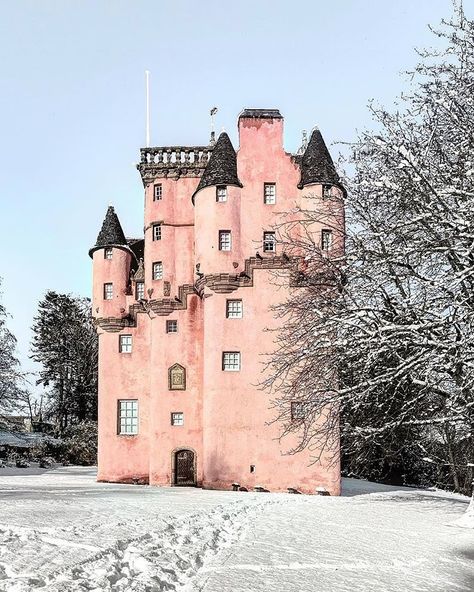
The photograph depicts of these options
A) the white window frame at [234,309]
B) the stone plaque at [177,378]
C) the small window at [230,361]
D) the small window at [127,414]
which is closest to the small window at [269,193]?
the white window frame at [234,309]

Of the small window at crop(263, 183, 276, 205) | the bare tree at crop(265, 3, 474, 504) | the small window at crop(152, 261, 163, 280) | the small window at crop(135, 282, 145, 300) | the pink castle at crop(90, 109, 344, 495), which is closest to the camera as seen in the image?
the bare tree at crop(265, 3, 474, 504)

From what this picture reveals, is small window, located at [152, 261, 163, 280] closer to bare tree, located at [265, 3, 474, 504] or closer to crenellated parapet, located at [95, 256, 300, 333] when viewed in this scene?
crenellated parapet, located at [95, 256, 300, 333]

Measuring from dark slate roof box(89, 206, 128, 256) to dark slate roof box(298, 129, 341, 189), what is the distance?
1076cm

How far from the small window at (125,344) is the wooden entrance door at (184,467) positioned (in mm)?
6222

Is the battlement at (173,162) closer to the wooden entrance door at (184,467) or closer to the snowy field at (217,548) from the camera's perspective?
the wooden entrance door at (184,467)

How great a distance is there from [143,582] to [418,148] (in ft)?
40.7

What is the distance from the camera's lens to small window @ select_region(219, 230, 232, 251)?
32.6 metres

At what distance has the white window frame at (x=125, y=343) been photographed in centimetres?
3722

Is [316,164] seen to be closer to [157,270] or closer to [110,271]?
[157,270]

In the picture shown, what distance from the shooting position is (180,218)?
35.9m

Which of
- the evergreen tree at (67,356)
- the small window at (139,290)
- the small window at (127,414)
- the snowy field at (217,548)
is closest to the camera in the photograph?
the snowy field at (217,548)

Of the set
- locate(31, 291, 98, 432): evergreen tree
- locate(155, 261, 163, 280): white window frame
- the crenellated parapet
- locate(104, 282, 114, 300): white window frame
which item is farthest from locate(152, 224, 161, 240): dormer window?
locate(31, 291, 98, 432): evergreen tree

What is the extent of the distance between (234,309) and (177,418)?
6.09m

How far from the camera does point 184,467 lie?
34031mm
